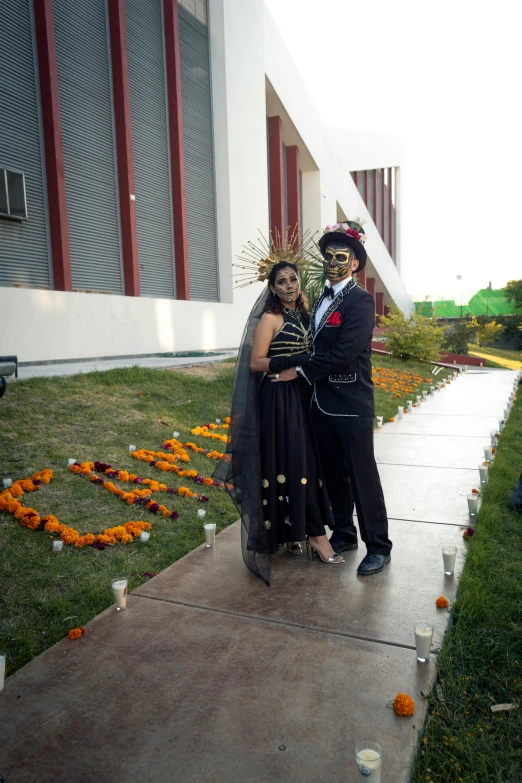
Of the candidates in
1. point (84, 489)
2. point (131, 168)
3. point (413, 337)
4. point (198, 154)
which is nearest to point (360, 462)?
point (84, 489)

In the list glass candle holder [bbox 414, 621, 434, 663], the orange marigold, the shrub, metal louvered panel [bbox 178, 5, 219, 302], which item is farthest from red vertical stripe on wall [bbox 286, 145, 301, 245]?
the orange marigold

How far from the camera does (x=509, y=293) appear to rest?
41.4 meters

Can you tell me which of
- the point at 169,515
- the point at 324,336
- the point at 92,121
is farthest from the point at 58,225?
the point at 324,336

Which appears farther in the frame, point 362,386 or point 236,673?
point 362,386

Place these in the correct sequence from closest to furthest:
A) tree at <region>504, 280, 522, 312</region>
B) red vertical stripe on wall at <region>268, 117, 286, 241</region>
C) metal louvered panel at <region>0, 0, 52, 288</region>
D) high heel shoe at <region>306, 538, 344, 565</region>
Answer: high heel shoe at <region>306, 538, 344, 565</region>
metal louvered panel at <region>0, 0, 52, 288</region>
red vertical stripe on wall at <region>268, 117, 286, 241</region>
tree at <region>504, 280, 522, 312</region>

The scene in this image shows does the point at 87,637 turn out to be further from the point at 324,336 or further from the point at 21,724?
the point at 324,336

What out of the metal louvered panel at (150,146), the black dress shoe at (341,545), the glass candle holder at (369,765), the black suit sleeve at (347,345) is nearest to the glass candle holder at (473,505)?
the black dress shoe at (341,545)

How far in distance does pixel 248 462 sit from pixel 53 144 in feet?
30.6

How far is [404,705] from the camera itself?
2.14m

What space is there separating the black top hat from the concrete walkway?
1.94 m

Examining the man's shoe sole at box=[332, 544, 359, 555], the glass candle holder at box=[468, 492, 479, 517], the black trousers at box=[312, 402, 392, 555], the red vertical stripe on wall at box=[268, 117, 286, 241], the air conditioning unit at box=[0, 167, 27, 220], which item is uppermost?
the red vertical stripe on wall at box=[268, 117, 286, 241]

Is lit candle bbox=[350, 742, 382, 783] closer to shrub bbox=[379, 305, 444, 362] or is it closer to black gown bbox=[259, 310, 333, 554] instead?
black gown bbox=[259, 310, 333, 554]

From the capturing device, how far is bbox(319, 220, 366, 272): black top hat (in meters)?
3.46

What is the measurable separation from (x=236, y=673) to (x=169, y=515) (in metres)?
2.17
